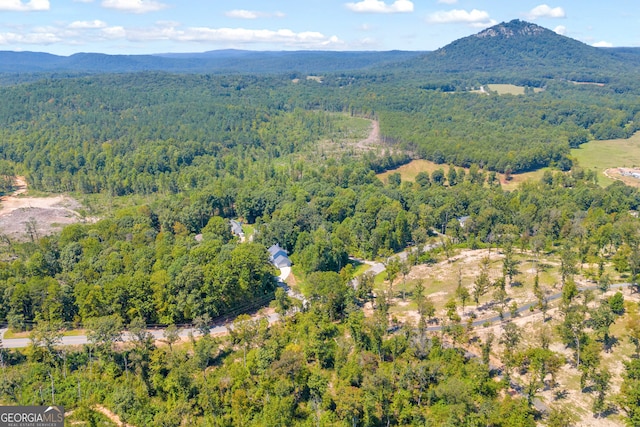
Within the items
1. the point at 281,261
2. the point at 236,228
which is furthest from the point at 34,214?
the point at 281,261

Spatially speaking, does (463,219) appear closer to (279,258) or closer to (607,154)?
(279,258)

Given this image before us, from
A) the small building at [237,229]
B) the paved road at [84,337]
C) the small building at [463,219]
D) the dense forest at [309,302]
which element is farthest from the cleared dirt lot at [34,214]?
the small building at [463,219]

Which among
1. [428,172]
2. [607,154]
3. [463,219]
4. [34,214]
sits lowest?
[34,214]

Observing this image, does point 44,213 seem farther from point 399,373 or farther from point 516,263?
point 516,263

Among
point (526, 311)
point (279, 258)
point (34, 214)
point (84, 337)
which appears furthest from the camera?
point (34, 214)

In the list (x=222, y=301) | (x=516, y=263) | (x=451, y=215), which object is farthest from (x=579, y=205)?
(x=222, y=301)

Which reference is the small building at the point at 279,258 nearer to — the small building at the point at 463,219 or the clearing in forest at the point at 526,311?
the clearing in forest at the point at 526,311
